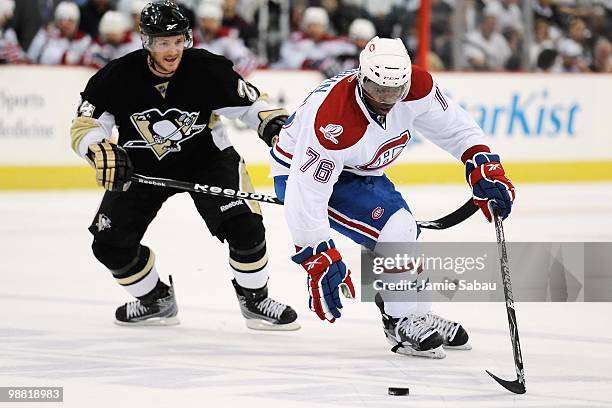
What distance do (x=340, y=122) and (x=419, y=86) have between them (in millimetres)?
318

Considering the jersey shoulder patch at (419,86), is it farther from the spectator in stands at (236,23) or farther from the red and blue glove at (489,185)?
the spectator in stands at (236,23)

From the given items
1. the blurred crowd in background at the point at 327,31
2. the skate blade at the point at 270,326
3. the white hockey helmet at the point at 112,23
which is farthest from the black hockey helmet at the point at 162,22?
the white hockey helmet at the point at 112,23

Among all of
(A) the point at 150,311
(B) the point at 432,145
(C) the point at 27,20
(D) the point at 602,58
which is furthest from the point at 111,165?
(D) the point at 602,58

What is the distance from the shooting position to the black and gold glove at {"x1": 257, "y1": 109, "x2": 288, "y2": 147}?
413 cm

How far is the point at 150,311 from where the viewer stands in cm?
434

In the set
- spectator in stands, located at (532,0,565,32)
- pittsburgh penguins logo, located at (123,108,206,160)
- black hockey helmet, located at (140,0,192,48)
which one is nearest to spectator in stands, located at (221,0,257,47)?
spectator in stands, located at (532,0,565,32)

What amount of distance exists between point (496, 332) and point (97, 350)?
1.37m

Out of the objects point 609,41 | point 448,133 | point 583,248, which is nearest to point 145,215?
point 448,133

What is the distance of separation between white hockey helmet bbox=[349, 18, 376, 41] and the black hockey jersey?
526 centimetres

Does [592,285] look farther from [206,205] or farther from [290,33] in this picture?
[290,33]

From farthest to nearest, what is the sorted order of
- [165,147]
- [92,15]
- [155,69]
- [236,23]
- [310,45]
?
1. [310,45]
2. [236,23]
3. [92,15]
4. [165,147]
5. [155,69]

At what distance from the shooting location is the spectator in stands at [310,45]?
9.23 m

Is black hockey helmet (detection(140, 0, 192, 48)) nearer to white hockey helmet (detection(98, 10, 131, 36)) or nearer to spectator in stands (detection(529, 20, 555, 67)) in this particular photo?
white hockey helmet (detection(98, 10, 131, 36))

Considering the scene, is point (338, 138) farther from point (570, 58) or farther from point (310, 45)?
point (570, 58)
